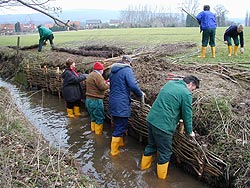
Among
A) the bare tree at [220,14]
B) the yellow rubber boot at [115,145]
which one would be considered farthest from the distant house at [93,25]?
the bare tree at [220,14]

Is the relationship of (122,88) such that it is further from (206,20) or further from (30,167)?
(206,20)

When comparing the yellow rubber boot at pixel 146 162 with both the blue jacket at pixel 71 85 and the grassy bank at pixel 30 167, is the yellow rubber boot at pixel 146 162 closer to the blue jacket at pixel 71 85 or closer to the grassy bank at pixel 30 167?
the grassy bank at pixel 30 167

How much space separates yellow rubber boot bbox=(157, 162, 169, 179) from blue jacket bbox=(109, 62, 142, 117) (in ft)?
4.46

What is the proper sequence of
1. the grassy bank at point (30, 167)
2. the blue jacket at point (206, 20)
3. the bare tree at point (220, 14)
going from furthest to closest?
the bare tree at point (220, 14), the blue jacket at point (206, 20), the grassy bank at point (30, 167)

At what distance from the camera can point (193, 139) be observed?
5.10 m

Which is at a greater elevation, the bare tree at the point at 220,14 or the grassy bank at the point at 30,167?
the bare tree at the point at 220,14

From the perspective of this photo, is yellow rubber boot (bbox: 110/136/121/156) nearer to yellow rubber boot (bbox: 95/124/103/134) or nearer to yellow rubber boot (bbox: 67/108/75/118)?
yellow rubber boot (bbox: 95/124/103/134)

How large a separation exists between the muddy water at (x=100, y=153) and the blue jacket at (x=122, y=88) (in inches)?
40.0

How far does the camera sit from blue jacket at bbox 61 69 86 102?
8188 mm

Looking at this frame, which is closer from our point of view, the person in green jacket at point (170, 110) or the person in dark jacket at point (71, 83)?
the person in green jacket at point (170, 110)

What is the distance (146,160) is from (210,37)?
21.3 ft

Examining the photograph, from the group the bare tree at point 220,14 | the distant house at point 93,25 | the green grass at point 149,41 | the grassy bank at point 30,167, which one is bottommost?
the grassy bank at point 30,167

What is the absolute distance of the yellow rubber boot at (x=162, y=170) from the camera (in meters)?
5.29

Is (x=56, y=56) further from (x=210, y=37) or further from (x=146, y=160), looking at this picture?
(x=146, y=160)
